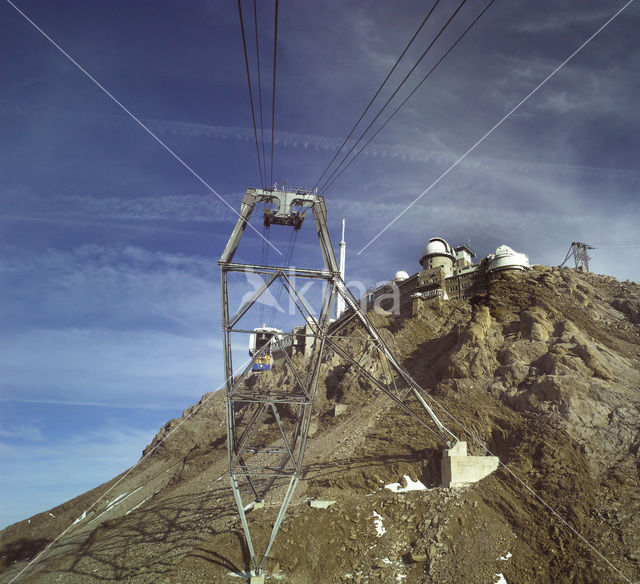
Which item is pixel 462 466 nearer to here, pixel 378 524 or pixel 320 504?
pixel 378 524

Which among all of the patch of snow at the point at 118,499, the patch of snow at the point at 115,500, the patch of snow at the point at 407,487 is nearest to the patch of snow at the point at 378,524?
the patch of snow at the point at 407,487

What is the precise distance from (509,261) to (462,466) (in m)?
46.6

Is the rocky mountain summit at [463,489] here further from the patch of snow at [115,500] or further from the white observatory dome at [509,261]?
the white observatory dome at [509,261]

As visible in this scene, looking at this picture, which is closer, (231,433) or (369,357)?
(231,433)

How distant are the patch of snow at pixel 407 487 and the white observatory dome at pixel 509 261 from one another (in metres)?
46.0

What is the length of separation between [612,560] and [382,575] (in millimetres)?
10717

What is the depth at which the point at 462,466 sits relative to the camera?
27469mm

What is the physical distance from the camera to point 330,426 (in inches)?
1847

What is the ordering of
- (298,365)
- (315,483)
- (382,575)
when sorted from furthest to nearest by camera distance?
1. (298,365)
2. (315,483)
3. (382,575)

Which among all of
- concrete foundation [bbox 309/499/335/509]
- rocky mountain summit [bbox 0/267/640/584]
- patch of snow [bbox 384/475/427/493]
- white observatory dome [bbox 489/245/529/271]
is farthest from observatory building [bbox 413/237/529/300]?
concrete foundation [bbox 309/499/335/509]

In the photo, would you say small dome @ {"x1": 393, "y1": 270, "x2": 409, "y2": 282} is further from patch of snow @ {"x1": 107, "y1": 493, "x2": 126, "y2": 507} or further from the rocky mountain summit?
patch of snow @ {"x1": 107, "y1": 493, "x2": 126, "y2": 507}

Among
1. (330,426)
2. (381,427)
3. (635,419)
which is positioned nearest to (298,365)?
(330,426)

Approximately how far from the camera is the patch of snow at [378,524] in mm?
24312

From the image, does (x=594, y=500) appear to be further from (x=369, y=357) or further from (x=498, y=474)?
(x=369, y=357)
